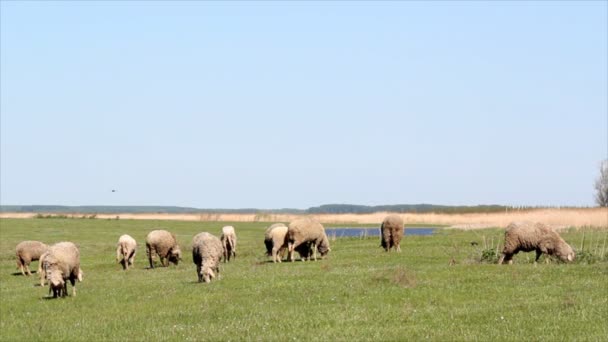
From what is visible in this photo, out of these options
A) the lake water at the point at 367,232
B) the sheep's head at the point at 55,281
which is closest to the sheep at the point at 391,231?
the sheep's head at the point at 55,281

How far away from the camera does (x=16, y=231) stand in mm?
76000

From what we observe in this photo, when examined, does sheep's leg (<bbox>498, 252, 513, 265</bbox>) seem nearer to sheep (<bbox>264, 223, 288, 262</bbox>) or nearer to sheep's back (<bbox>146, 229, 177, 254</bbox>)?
sheep (<bbox>264, 223, 288, 262</bbox>)

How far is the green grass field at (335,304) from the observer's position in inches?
758

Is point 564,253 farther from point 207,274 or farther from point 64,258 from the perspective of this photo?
point 64,258

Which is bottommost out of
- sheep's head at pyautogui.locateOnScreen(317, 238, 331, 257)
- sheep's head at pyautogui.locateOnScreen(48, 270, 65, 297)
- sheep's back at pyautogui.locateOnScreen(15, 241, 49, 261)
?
sheep's head at pyautogui.locateOnScreen(48, 270, 65, 297)

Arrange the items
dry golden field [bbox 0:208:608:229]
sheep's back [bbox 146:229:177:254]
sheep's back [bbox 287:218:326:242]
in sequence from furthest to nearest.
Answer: dry golden field [bbox 0:208:608:229] < sheep's back [bbox 146:229:177:254] < sheep's back [bbox 287:218:326:242]

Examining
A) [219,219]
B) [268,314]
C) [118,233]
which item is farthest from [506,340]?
[219,219]

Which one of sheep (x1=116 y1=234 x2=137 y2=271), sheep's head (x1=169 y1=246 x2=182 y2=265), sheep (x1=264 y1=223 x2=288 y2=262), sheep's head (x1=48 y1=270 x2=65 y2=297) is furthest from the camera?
sheep's head (x1=169 y1=246 x2=182 y2=265)

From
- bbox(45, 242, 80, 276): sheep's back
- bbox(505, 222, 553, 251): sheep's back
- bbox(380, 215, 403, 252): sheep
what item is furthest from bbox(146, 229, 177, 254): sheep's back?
bbox(505, 222, 553, 251): sheep's back

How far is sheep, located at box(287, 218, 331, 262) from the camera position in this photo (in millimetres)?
43438

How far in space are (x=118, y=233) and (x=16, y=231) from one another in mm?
9042

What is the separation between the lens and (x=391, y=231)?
44.3 meters

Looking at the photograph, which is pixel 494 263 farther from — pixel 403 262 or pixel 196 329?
pixel 196 329

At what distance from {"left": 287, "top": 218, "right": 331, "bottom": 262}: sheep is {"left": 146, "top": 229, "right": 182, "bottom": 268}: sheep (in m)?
7.08
